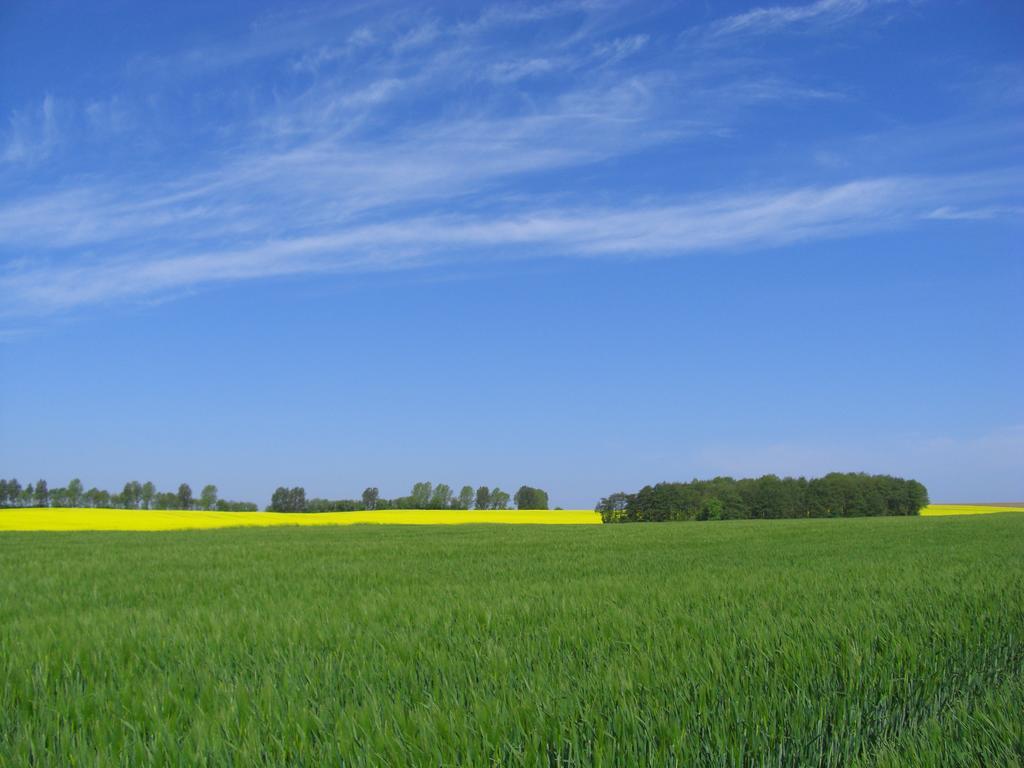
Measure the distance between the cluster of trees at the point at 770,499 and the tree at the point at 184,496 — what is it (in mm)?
78729

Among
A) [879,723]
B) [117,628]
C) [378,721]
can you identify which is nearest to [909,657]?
[879,723]

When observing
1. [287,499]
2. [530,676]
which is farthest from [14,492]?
[530,676]

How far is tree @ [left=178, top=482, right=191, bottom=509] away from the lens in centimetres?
12250

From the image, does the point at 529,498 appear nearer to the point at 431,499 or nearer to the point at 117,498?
the point at 431,499

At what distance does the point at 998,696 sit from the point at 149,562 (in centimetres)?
1507

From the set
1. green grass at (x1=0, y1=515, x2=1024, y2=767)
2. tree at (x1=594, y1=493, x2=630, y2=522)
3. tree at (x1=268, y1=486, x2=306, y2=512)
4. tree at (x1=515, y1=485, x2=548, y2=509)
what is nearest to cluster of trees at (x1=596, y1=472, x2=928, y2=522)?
tree at (x1=594, y1=493, x2=630, y2=522)

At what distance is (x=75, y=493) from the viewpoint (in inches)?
4894

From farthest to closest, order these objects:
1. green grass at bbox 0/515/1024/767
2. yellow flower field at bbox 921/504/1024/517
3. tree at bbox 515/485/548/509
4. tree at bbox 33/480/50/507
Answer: tree at bbox 515/485/548/509 < tree at bbox 33/480/50/507 < yellow flower field at bbox 921/504/1024/517 < green grass at bbox 0/515/1024/767

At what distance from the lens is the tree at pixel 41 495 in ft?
371

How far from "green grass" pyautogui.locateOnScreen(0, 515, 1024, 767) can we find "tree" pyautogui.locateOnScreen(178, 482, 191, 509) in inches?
4986

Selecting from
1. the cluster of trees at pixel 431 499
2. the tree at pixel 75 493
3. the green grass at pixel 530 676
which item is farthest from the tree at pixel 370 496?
the green grass at pixel 530 676

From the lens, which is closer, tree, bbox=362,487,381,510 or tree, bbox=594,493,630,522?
tree, bbox=594,493,630,522

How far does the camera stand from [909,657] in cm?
458

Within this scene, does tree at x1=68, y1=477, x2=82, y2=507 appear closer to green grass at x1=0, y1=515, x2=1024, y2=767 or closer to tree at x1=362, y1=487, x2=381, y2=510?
tree at x1=362, y1=487, x2=381, y2=510
